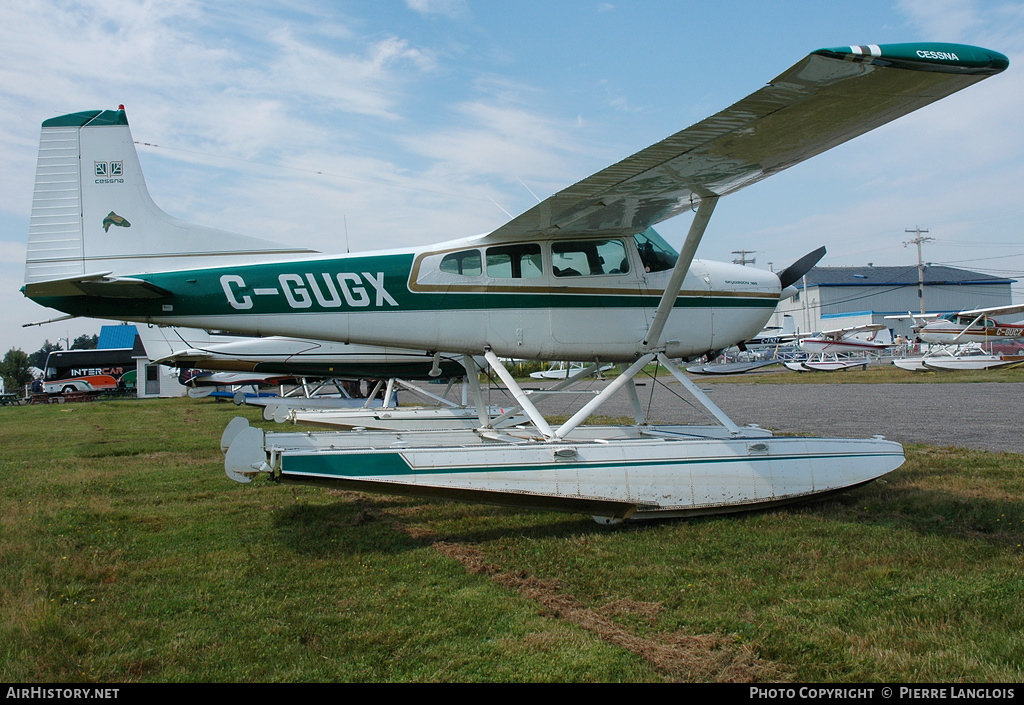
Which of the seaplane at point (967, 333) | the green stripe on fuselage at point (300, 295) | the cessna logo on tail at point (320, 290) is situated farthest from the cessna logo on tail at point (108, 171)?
the seaplane at point (967, 333)

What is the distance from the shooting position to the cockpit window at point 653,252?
7.36m

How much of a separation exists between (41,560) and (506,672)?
13.0 feet

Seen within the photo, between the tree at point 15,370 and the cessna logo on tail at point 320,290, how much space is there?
262 feet

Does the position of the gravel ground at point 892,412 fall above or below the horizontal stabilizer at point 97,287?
below

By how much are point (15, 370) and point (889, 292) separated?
10120cm

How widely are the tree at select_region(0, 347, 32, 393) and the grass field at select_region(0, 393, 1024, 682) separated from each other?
80171mm

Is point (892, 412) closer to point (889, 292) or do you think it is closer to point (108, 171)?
point (108, 171)

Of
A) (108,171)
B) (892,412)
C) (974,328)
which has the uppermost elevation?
(108,171)

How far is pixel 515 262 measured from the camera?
22.8ft

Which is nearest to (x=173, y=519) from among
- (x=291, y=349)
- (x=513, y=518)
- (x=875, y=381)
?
(x=513, y=518)

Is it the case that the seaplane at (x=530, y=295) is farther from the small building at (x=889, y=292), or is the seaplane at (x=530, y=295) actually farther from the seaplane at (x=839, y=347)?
the small building at (x=889, y=292)

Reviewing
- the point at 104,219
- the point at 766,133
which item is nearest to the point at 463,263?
the point at 766,133

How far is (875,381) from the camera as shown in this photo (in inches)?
1134
